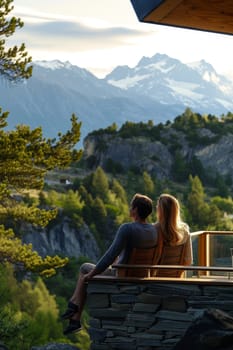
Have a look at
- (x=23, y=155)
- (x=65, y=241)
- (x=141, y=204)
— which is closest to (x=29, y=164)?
(x=23, y=155)

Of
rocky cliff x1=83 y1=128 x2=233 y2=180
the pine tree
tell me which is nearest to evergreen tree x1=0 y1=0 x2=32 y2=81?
the pine tree

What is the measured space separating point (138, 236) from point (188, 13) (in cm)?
290

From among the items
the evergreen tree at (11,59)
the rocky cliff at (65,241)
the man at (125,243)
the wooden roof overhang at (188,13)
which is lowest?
the rocky cliff at (65,241)

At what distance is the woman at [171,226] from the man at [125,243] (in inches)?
3.5

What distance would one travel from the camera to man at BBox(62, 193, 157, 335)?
697 centimetres

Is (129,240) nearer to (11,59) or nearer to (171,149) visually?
(11,59)

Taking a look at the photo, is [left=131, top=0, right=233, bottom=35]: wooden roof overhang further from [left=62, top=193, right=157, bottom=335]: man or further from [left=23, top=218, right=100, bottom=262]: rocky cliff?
[left=23, top=218, right=100, bottom=262]: rocky cliff

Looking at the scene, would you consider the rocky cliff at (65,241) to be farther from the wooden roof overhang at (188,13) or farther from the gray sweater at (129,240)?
the wooden roof overhang at (188,13)

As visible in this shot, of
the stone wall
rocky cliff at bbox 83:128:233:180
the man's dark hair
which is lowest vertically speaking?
the stone wall

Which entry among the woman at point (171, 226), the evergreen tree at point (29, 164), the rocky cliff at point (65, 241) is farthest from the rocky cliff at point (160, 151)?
the woman at point (171, 226)

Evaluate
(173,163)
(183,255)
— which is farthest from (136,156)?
(183,255)

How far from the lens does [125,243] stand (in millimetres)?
7082

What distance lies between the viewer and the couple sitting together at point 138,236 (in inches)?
273

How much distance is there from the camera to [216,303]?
6891mm
